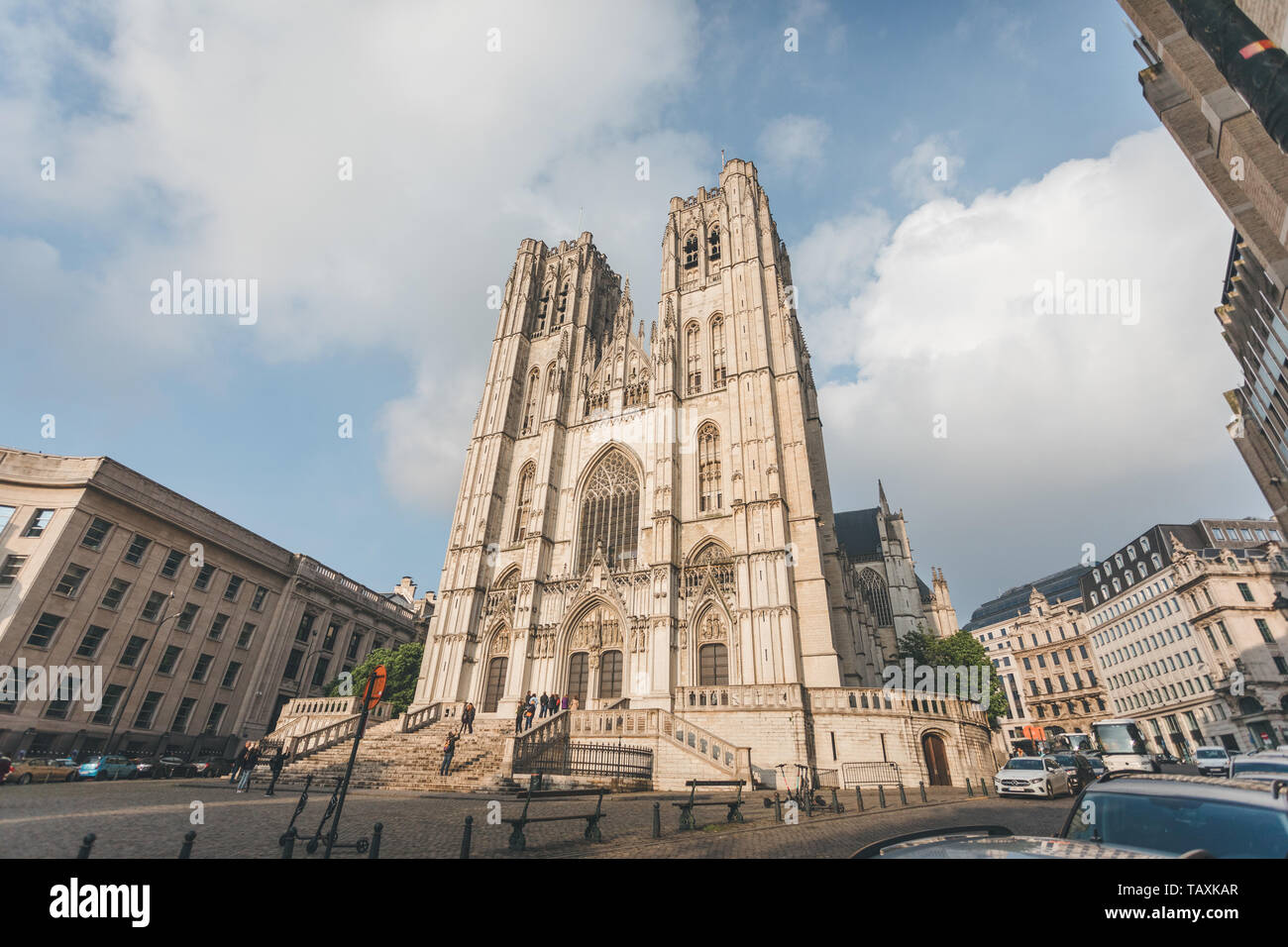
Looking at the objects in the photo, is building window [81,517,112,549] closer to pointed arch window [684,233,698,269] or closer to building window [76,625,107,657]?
building window [76,625,107,657]

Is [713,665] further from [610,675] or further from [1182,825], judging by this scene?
[1182,825]

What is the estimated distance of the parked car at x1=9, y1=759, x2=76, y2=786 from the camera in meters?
18.2

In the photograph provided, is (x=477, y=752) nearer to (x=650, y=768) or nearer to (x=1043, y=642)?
(x=650, y=768)

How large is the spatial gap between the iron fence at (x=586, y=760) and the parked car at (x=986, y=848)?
16068mm

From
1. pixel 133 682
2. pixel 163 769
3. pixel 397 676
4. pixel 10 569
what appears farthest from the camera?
Result: pixel 397 676

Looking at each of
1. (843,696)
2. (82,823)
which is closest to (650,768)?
(843,696)

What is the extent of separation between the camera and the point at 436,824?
10383 mm

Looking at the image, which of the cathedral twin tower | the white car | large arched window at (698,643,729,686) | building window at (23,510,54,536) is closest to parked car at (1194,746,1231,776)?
the white car

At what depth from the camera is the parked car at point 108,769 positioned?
805 inches

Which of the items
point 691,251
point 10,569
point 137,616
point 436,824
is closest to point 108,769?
point 137,616

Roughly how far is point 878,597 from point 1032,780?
37388 millimetres
